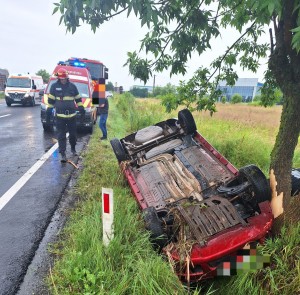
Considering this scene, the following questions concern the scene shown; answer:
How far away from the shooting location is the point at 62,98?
19.4 feet

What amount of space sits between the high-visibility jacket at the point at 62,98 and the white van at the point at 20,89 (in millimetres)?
14838

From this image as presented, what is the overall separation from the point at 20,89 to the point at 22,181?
16.2 meters

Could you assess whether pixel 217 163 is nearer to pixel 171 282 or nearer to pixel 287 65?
pixel 287 65

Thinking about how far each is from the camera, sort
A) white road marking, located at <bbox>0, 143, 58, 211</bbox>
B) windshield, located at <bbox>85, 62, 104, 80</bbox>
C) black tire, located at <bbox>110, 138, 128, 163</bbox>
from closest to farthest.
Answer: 1. white road marking, located at <bbox>0, 143, 58, 211</bbox>
2. black tire, located at <bbox>110, 138, 128, 163</bbox>
3. windshield, located at <bbox>85, 62, 104, 80</bbox>

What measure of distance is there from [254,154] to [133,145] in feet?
9.36

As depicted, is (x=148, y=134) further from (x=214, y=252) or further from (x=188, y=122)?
(x=214, y=252)

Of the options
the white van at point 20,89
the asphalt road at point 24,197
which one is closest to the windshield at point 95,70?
the white van at point 20,89

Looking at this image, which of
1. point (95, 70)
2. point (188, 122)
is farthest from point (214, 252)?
point (95, 70)

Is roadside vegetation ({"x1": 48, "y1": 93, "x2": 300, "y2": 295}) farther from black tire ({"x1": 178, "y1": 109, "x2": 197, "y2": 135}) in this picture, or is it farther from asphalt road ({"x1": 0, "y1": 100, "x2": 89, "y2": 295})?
black tire ({"x1": 178, "y1": 109, "x2": 197, "y2": 135})

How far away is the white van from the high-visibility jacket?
1484 centimetres

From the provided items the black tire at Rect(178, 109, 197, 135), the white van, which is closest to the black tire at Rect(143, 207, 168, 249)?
the black tire at Rect(178, 109, 197, 135)

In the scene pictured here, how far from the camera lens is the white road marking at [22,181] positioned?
4.11 m

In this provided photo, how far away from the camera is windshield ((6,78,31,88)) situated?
19.5m

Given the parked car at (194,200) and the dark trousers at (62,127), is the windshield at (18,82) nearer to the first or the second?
the dark trousers at (62,127)
